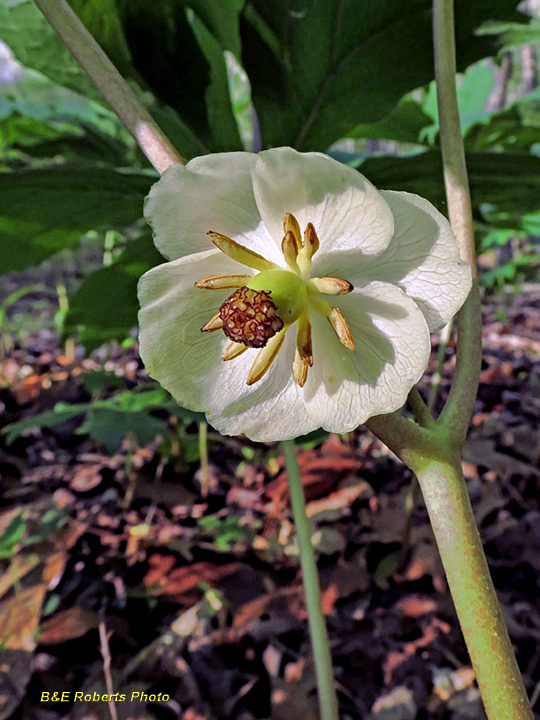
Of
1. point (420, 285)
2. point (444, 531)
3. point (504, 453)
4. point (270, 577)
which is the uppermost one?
point (420, 285)

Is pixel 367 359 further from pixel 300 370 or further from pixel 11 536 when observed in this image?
pixel 11 536

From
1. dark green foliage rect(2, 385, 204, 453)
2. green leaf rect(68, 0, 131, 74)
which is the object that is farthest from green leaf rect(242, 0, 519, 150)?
dark green foliage rect(2, 385, 204, 453)

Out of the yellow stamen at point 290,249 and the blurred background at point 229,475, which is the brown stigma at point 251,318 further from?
the blurred background at point 229,475

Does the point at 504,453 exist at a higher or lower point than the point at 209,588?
lower

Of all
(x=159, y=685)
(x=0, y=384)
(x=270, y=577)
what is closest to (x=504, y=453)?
(x=270, y=577)

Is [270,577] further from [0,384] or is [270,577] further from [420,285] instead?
[0,384]

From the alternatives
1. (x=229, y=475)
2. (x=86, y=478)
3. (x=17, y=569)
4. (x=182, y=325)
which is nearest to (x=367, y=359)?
(x=182, y=325)

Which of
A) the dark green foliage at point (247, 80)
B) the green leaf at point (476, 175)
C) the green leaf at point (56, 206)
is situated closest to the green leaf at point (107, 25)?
the dark green foliage at point (247, 80)

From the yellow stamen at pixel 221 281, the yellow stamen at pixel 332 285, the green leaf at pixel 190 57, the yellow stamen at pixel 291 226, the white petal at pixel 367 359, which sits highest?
the green leaf at pixel 190 57
